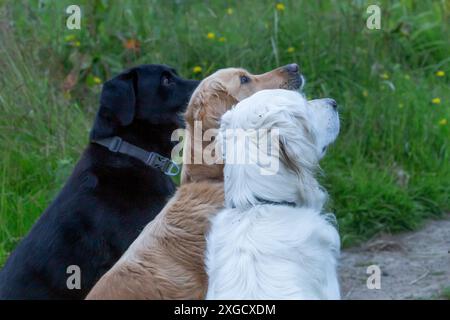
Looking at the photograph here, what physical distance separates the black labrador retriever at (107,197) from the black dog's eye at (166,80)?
2 cm

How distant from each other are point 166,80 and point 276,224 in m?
1.97

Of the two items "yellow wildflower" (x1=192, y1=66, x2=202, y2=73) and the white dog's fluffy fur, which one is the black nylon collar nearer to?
the white dog's fluffy fur

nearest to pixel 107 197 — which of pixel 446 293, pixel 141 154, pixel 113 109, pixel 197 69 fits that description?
pixel 141 154

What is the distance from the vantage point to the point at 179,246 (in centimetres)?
470

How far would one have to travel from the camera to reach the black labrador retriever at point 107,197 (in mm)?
5242

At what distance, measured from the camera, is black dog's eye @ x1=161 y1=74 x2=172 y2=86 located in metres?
5.97

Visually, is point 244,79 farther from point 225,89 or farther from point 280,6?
point 280,6

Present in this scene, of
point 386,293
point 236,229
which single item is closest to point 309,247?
point 236,229

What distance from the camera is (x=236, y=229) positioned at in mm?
4309

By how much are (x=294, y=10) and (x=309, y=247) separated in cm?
452

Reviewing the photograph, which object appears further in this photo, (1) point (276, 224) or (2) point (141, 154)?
(2) point (141, 154)

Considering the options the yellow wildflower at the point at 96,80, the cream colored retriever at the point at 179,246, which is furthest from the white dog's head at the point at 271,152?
the yellow wildflower at the point at 96,80

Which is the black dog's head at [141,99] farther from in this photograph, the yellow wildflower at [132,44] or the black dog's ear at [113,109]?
the yellow wildflower at [132,44]
